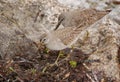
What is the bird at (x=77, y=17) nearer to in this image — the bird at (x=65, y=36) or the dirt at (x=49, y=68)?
the bird at (x=65, y=36)

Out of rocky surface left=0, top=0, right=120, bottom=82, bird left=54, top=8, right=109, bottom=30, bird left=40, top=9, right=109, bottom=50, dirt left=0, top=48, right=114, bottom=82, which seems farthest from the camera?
bird left=54, top=8, right=109, bottom=30

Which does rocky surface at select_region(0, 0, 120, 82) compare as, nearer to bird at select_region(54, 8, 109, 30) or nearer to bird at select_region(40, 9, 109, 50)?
bird at select_region(40, 9, 109, 50)

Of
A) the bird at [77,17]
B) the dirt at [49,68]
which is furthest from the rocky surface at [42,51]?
the bird at [77,17]

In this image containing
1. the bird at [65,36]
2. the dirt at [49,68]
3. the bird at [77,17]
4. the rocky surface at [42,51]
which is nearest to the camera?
the dirt at [49,68]

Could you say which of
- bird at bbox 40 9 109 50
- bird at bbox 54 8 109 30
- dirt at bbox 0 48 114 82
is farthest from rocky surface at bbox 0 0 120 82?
bird at bbox 54 8 109 30

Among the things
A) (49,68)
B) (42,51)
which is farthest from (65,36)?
(49,68)

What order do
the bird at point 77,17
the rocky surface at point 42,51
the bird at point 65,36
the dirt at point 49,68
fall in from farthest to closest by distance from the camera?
the bird at point 77,17 → the bird at point 65,36 → the rocky surface at point 42,51 → the dirt at point 49,68

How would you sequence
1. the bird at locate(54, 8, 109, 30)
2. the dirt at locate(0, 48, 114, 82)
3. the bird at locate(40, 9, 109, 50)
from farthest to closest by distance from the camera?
1. the bird at locate(54, 8, 109, 30)
2. the bird at locate(40, 9, 109, 50)
3. the dirt at locate(0, 48, 114, 82)

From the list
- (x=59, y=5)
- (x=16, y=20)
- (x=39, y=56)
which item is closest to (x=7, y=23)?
(x=16, y=20)

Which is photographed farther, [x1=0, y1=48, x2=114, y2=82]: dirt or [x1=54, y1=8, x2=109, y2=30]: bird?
[x1=54, y1=8, x2=109, y2=30]: bird

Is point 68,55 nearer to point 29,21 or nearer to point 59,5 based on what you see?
point 29,21

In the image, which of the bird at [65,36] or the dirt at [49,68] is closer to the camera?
the dirt at [49,68]

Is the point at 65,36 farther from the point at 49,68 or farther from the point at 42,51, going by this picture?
the point at 49,68

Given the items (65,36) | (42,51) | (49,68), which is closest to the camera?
(49,68)
